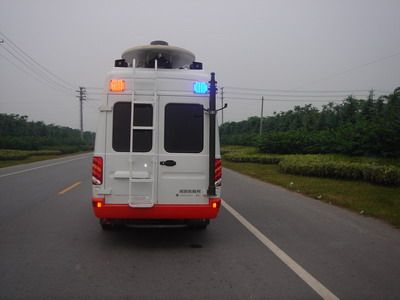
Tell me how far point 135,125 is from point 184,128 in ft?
2.46

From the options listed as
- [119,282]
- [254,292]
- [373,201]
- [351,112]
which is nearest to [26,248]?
[119,282]

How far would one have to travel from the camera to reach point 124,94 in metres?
5.97

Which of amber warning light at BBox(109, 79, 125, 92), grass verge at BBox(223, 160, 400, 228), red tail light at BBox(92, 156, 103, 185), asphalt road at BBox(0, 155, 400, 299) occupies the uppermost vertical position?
amber warning light at BBox(109, 79, 125, 92)

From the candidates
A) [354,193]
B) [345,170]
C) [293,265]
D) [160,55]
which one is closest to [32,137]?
[345,170]

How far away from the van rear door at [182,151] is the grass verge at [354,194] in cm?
447

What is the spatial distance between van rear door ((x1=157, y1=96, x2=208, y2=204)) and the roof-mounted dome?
155cm

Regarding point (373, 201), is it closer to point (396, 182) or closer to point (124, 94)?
point (396, 182)

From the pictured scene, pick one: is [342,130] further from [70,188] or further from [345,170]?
[70,188]

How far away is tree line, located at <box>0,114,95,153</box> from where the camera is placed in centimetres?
4660

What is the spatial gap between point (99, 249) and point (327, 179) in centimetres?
1185

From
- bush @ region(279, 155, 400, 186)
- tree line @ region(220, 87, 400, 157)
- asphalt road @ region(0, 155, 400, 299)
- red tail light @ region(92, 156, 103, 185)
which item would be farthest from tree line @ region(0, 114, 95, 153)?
red tail light @ region(92, 156, 103, 185)

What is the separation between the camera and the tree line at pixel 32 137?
46.6 metres

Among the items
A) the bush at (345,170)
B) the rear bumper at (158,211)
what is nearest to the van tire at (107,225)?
the rear bumper at (158,211)

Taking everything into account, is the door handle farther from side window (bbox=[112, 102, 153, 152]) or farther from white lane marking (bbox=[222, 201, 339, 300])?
white lane marking (bbox=[222, 201, 339, 300])
